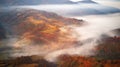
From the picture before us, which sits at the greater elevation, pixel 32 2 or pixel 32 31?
pixel 32 2

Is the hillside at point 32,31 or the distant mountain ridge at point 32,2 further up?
the distant mountain ridge at point 32,2

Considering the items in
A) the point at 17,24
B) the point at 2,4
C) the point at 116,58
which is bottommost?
the point at 116,58

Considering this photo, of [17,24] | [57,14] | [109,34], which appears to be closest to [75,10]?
[57,14]

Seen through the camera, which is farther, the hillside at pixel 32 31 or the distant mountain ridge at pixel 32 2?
the distant mountain ridge at pixel 32 2

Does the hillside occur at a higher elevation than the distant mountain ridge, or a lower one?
lower

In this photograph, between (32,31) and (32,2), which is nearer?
(32,31)

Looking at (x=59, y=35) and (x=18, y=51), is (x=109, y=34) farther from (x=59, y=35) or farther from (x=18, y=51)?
(x=18, y=51)

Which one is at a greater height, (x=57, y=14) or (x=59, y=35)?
(x=57, y=14)

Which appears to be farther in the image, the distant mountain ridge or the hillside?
the distant mountain ridge

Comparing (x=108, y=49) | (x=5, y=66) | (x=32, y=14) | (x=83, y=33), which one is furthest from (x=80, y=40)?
(x=5, y=66)

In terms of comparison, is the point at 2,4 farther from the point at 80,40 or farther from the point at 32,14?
the point at 80,40

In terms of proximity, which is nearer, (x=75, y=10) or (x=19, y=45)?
(x=19, y=45)
